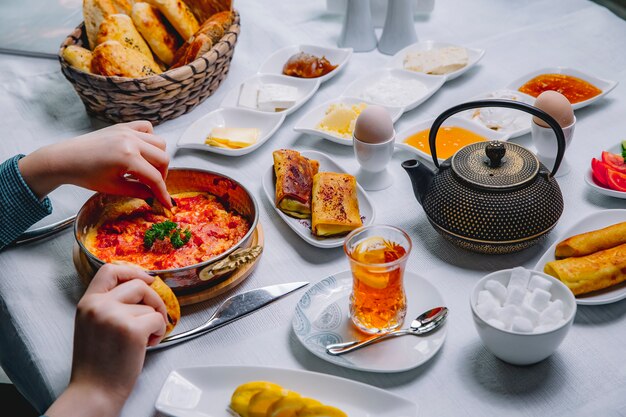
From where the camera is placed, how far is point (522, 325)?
96 centimetres

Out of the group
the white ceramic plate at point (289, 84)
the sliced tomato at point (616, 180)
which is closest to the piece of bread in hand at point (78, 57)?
the white ceramic plate at point (289, 84)

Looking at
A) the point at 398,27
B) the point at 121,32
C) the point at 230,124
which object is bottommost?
the point at 230,124

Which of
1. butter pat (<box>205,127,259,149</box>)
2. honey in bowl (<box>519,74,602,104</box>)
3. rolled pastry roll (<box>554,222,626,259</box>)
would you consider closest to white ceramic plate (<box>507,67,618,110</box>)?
honey in bowl (<box>519,74,602,104</box>)

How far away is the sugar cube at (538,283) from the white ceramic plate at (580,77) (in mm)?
812

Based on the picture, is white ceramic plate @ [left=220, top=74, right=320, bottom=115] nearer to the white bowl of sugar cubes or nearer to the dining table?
the dining table

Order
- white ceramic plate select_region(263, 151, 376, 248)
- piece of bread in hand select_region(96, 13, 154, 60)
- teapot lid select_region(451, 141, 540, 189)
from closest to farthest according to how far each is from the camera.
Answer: teapot lid select_region(451, 141, 540, 189)
white ceramic plate select_region(263, 151, 376, 248)
piece of bread in hand select_region(96, 13, 154, 60)

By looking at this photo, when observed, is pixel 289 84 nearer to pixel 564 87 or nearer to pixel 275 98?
pixel 275 98

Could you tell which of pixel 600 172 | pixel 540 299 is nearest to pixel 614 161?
pixel 600 172

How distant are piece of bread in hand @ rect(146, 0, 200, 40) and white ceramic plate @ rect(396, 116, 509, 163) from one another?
73cm

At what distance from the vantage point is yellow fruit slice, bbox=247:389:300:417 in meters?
0.91

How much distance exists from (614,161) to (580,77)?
46 centimetres

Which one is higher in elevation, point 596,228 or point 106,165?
point 106,165

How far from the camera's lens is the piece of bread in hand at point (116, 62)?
1667 mm

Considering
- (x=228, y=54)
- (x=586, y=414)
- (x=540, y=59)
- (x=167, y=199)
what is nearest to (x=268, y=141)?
(x=228, y=54)
